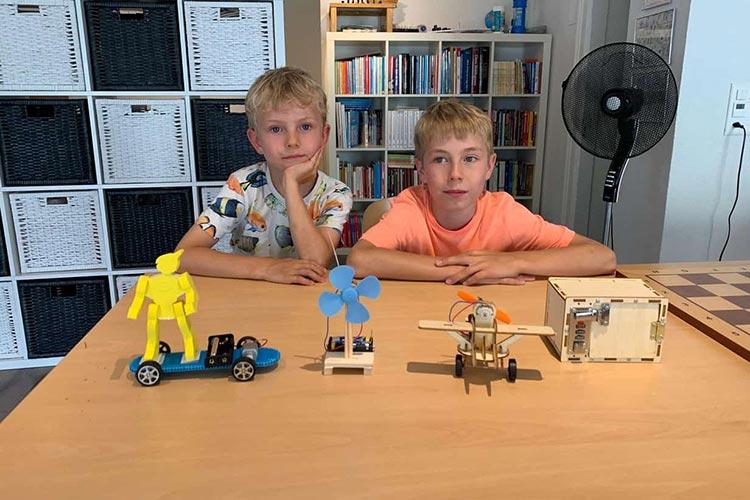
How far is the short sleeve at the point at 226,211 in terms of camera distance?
4.54ft

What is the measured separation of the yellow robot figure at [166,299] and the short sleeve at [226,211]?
0.60 meters

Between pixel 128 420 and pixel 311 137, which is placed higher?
pixel 311 137

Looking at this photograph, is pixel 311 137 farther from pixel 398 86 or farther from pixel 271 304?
pixel 398 86

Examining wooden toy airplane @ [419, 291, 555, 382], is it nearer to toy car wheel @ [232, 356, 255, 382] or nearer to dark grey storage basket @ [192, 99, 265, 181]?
toy car wheel @ [232, 356, 255, 382]

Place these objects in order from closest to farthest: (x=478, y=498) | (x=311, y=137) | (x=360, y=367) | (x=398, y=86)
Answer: (x=478, y=498)
(x=360, y=367)
(x=311, y=137)
(x=398, y=86)

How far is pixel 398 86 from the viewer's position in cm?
370

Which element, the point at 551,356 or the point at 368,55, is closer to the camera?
the point at 551,356

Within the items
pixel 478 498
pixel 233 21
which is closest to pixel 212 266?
pixel 478 498

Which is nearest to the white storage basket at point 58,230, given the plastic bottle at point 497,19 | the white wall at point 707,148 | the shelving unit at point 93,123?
the shelving unit at point 93,123

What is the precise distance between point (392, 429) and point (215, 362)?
0.27m

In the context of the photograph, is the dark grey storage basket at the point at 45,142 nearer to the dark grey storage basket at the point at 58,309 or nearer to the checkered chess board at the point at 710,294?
the dark grey storage basket at the point at 58,309

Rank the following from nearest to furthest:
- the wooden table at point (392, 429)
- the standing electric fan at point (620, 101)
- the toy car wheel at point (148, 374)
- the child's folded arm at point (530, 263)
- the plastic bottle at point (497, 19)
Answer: the wooden table at point (392, 429) → the toy car wheel at point (148, 374) → the child's folded arm at point (530, 263) → the standing electric fan at point (620, 101) → the plastic bottle at point (497, 19)

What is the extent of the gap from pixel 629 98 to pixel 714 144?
0.55 metres

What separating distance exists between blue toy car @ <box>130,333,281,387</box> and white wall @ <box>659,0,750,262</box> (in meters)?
1.94
